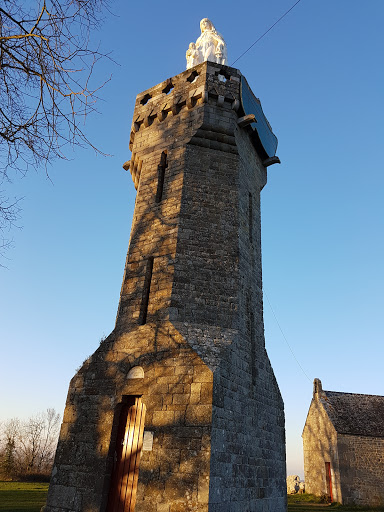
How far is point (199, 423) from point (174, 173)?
18.1 feet

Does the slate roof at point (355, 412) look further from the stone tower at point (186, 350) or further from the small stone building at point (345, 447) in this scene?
Result: the stone tower at point (186, 350)

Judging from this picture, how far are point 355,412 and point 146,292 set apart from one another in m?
18.6

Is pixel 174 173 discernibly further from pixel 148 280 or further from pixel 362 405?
pixel 362 405

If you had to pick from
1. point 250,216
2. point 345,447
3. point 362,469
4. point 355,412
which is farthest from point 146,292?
point 355,412

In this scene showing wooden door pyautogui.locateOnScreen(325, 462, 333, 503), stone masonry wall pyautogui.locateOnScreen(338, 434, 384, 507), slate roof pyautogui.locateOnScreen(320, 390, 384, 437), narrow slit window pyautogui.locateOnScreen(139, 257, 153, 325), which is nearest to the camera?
narrow slit window pyautogui.locateOnScreen(139, 257, 153, 325)

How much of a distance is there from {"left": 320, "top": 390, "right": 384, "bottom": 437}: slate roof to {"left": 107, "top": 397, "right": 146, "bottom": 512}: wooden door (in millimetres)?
16649

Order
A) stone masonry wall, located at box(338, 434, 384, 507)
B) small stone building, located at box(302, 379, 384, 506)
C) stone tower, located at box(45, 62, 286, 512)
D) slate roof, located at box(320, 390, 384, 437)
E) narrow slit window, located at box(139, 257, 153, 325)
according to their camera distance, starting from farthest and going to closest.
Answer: slate roof, located at box(320, 390, 384, 437) < small stone building, located at box(302, 379, 384, 506) < stone masonry wall, located at box(338, 434, 384, 507) < narrow slit window, located at box(139, 257, 153, 325) < stone tower, located at box(45, 62, 286, 512)

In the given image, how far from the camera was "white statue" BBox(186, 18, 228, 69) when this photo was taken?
11125 mm

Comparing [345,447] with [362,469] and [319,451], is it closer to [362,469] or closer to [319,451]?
[362,469]

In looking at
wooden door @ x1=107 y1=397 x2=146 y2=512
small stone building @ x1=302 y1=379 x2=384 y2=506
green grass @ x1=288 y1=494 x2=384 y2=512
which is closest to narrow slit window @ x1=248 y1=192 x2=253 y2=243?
wooden door @ x1=107 y1=397 x2=146 y2=512

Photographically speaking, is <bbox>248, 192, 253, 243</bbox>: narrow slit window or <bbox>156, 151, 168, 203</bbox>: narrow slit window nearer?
<bbox>156, 151, 168, 203</bbox>: narrow slit window

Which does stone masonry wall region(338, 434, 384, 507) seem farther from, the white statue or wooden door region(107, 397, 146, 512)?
the white statue

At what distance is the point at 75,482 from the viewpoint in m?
6.78

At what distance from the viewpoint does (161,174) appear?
30.5 ft
